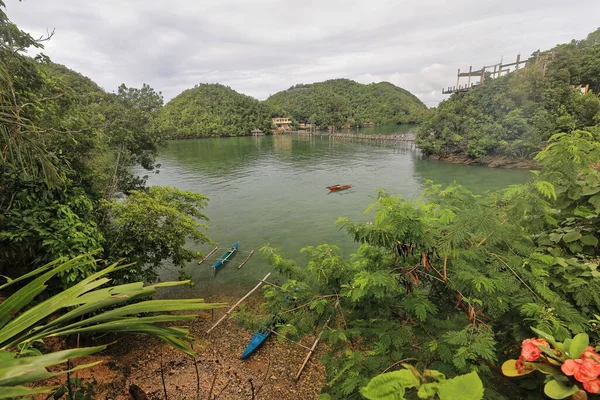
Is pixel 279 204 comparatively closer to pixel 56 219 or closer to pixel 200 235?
pixel 200 235

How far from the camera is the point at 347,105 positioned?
363 ft

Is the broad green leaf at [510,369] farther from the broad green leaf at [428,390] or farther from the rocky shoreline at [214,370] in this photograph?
the rocky shoreline at [214,370]

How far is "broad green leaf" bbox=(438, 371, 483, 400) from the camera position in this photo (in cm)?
100

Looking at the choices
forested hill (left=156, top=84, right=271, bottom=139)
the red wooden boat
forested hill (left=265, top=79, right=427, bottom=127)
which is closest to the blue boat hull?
the red wooden boat

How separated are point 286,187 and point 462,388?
25.3 meters

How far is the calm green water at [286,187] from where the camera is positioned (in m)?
13.7

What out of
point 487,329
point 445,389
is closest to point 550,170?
point 487,329

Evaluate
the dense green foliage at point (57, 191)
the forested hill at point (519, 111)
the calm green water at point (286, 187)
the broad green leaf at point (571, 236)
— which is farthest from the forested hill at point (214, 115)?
the broad green leaf at point (571, 236)

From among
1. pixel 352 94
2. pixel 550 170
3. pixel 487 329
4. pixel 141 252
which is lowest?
pixel 141 252

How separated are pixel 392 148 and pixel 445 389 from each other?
49865mm

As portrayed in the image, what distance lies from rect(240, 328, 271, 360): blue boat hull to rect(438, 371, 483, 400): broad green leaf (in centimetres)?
719

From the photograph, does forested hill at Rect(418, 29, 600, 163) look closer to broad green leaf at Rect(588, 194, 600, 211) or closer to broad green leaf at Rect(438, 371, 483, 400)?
broad green leaf at Rect(588, 194, 600, 211)

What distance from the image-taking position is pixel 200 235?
9.06m

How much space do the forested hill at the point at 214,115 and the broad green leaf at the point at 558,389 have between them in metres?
74.4
